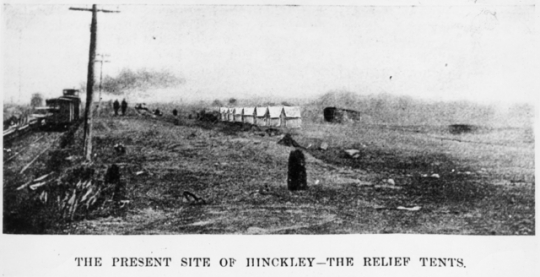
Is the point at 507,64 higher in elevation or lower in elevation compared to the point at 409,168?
higher

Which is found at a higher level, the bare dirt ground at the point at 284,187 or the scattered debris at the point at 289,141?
the scattered debris at the point at 289,141

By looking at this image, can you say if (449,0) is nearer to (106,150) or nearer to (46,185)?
(106,150)

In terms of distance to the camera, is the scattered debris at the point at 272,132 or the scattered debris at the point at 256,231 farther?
the scattered debris at the point at 272,132

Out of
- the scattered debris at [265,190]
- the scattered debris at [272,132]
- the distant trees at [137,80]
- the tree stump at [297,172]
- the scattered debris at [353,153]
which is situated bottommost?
the scattered debris at [265,190]

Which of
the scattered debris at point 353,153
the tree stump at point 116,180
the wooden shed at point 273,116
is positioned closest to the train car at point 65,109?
the tree stump at point 116,180

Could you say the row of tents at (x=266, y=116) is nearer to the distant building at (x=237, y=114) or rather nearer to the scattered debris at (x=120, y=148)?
the distant building at (x=237, y=114)

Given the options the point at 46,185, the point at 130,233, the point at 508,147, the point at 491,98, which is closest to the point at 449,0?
the point at 491,98

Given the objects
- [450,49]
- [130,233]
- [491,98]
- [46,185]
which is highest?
[450,49]

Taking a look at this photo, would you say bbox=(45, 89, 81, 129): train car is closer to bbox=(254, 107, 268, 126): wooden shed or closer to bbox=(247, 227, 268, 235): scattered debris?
bbox=(254, 107, 268, 126): wooden shed
